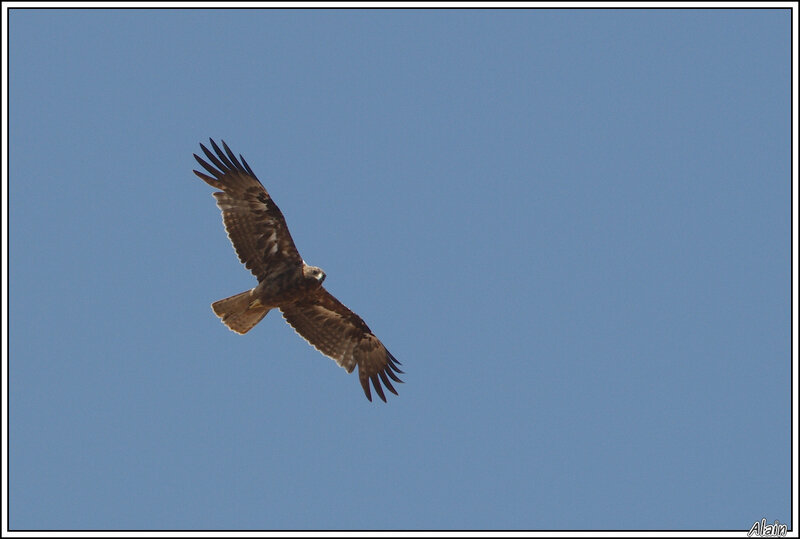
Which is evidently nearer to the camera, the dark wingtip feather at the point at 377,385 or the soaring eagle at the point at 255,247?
the soaring eagle at the point at 255,247

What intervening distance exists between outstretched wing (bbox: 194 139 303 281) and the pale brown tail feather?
1.41 ft

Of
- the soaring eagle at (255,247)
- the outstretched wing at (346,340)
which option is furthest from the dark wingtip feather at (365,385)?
the soaring eagle at (255,247)

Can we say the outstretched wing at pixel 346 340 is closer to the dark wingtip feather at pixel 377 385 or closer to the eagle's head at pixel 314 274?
the dark wingtip feather at pixel 377 385

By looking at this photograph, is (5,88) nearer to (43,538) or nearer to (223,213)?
(223,213)

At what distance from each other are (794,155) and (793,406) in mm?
4151

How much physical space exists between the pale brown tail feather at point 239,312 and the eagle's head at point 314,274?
0.84 meters

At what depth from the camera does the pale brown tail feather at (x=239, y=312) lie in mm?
14742

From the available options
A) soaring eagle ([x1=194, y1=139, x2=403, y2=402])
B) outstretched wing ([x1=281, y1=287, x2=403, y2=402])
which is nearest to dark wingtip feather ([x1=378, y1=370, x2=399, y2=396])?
outstretched wing ([x1=281, y1=287, x2=403, y2=402])

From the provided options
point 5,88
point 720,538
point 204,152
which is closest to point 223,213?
point 204,152

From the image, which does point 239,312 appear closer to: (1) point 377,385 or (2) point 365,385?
(2) point 365,385

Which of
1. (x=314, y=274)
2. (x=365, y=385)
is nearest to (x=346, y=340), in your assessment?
(x=365, y=385)

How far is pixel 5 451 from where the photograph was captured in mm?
14883

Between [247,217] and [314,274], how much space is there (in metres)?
1.23

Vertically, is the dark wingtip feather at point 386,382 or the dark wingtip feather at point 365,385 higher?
the dark wingtip feather at point 386,382
